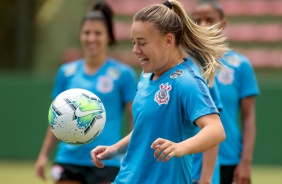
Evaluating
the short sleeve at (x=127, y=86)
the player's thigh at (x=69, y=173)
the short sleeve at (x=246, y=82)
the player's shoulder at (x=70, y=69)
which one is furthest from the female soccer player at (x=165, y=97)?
the player's shoulder at (x=70, y=69)

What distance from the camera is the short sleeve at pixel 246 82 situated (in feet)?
22.8

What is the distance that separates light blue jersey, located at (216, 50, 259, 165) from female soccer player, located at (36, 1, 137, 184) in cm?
99

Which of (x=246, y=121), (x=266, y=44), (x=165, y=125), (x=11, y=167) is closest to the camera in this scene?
(x=165, y=125)

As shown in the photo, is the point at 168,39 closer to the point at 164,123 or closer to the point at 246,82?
the point at 164,123

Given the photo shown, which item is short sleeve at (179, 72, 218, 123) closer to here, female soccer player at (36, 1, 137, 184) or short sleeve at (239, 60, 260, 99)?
short sleeve at (239, 60, 260, 99)

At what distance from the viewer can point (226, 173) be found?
274 inches

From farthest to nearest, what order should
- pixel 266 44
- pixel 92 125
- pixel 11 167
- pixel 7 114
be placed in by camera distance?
1. pixel 266 44
2. pixel 7 114
3. pixel 11 167
4. pixel 92 125

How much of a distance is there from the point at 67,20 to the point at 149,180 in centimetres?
1511

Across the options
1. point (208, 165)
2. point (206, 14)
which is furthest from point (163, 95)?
point (206, 14)

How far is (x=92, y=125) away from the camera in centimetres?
520

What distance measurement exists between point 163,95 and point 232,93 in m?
2.16

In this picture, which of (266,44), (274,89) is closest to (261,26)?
(266,44)

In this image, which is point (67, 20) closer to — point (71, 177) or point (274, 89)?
point (274, 89)

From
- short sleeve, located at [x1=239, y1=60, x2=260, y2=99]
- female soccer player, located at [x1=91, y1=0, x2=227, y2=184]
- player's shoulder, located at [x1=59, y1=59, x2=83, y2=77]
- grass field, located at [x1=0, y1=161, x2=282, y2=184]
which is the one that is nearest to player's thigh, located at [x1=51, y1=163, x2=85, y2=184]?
player's shoulder, located at [x1=59, y1=59, x2=83, y2=77]
